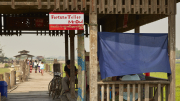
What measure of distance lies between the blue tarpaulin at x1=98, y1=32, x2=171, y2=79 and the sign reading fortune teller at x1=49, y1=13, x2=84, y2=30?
0.64 meters

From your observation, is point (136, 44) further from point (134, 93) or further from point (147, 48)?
point (134, 93)

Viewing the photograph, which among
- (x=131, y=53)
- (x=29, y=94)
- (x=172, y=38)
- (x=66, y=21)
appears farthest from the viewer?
(x=29, y=94)

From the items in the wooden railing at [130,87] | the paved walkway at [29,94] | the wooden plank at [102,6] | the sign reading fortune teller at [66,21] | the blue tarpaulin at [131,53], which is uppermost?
the wooden plank at [102,6]

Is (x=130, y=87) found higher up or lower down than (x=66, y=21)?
lower down

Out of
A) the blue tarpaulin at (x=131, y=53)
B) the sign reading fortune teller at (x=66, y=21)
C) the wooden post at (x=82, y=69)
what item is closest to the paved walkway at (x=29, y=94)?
the wooden post at (x=82, y=69)

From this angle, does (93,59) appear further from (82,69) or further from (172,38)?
(172,38)

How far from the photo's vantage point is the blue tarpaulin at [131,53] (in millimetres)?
6762

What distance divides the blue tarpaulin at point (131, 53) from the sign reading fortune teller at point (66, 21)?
25.1 inches

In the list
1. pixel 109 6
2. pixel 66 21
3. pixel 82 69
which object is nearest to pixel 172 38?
pixel 109 6

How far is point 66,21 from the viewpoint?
6602 mm

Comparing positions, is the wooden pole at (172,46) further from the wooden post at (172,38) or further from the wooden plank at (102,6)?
the wooden plank at (102,6)

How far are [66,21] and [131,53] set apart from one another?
1.91 meters

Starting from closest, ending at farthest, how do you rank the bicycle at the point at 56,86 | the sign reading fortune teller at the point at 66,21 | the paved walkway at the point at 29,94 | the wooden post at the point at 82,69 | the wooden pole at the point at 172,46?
the sign reading fortune teller at the point at 66,21, the wooden pole at the point at 172,46, the wooden post at the point at 82,69, the bicycle at the point at 56,86, the paved walkway at the point at 29,94

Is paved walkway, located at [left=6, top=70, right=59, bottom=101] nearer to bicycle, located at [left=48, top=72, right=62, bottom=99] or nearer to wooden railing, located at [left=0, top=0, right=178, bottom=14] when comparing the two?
bicycle, located at [left=48, top=72, right=62, bottom=99]
